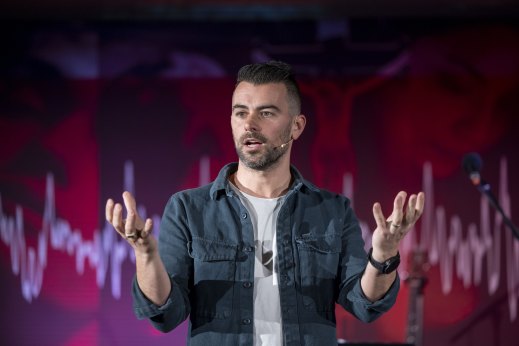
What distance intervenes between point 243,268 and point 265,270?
0.06 meters

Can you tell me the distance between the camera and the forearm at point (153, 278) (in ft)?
5.14

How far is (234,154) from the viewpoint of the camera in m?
4.82

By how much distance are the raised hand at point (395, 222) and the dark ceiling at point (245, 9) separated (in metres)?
3.21

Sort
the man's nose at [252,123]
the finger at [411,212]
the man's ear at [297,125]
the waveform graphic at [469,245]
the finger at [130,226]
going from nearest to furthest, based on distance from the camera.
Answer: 1. the finger at [130,226]
2. the finger at [411,212]
3. the man's nose at [252,123]
4. the man's ear at [297,125]
5. the waveform graphic at [469,245]

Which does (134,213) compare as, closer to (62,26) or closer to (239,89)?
(239,89)

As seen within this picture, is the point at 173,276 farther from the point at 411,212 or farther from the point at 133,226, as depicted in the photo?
the point at 411,212

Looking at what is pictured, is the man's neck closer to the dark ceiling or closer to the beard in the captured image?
the beard

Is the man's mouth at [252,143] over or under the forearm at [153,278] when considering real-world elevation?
over

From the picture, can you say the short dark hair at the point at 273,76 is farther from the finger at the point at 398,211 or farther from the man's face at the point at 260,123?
the finger at the point at 398,211

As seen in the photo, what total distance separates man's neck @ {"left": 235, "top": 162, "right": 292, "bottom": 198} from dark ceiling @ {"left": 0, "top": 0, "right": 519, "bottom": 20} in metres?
2.91

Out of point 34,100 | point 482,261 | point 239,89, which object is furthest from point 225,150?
point 239,89

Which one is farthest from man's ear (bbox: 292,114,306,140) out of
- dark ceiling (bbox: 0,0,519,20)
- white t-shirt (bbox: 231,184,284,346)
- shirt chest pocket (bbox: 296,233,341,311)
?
dark ceiling (bbox: 0,0,519,20)

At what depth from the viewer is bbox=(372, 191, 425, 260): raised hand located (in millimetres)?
1614

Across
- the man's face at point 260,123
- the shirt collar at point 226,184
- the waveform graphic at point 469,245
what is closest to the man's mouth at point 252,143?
the man's face at point 260,123
